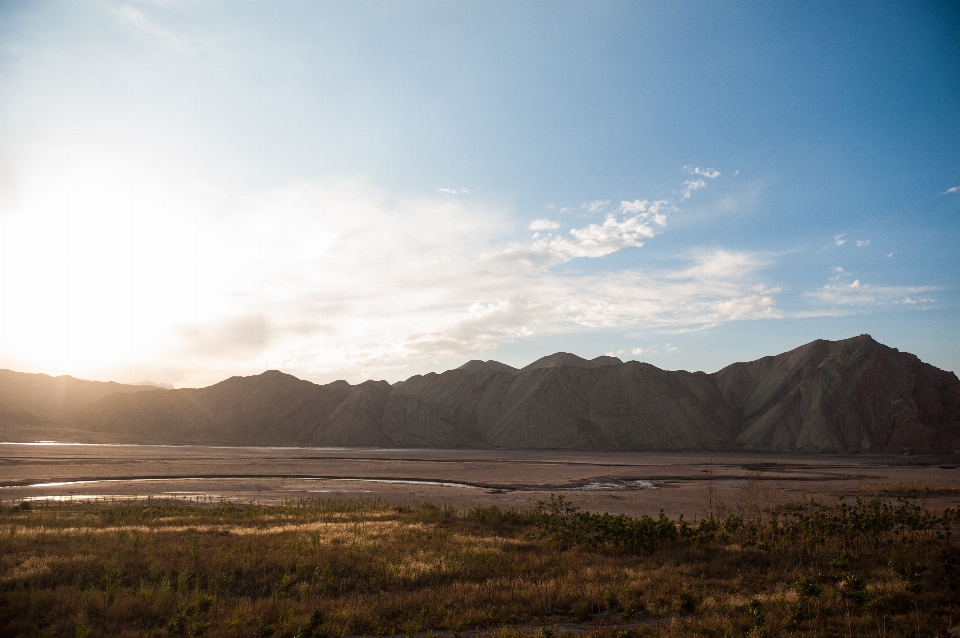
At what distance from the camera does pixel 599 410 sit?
112m

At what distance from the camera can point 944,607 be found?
12133 mm

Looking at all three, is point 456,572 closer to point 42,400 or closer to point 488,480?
point 488,480

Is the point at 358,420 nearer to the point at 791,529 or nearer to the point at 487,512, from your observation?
the point at 487,512

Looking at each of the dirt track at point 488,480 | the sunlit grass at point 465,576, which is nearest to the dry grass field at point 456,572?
the sunlit grass at point 465,576

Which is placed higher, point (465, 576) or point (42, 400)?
point (42, 400)

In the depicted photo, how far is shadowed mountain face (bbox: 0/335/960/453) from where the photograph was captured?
298 feet

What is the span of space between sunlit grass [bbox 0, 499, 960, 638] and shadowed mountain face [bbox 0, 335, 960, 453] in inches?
3155

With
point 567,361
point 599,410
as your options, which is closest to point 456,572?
point 599,410

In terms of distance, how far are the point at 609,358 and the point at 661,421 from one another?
39.5 meters

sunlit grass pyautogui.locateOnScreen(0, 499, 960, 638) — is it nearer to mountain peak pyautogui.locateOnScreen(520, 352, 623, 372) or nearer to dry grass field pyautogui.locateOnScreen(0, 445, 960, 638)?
dry grass field pyautogui.locateOnScreen(0, 445, 960, 638)

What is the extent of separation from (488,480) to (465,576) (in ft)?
111

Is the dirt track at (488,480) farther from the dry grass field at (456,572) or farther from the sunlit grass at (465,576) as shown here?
the sunlit grass at (465,576)

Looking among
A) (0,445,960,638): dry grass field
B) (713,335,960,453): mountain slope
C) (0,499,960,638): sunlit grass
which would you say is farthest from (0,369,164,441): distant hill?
(713,335,960,453): mountain slope

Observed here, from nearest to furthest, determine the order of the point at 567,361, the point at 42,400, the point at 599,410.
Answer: the point at 599,410
the point at 42,400
the point at 567,361
